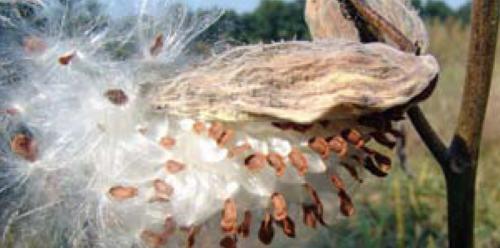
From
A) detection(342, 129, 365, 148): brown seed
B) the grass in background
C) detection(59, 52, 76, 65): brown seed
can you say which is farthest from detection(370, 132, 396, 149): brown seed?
the grass in background

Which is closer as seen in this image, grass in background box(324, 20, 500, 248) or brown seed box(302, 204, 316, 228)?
brown seed box(302, 204, 316, 228)

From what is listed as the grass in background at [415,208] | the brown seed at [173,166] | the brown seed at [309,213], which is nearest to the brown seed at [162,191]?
the brown seed at [173,166]

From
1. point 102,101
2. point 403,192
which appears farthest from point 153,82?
point 403,192

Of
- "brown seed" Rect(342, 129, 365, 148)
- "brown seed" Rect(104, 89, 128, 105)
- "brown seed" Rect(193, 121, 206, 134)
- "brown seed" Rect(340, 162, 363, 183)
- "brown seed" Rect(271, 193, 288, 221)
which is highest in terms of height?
"brown seed" Rect(104, 89, 128, 105)

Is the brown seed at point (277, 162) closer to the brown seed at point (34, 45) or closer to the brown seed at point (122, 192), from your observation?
the brown seed at point (122, 192)

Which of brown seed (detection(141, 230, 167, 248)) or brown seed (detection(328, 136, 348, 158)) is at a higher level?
brown seed (detection(328, 136, 348, 158))

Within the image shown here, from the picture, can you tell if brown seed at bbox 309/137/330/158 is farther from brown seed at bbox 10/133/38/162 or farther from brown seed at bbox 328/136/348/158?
brown seed at bbox 10/133/38/162
